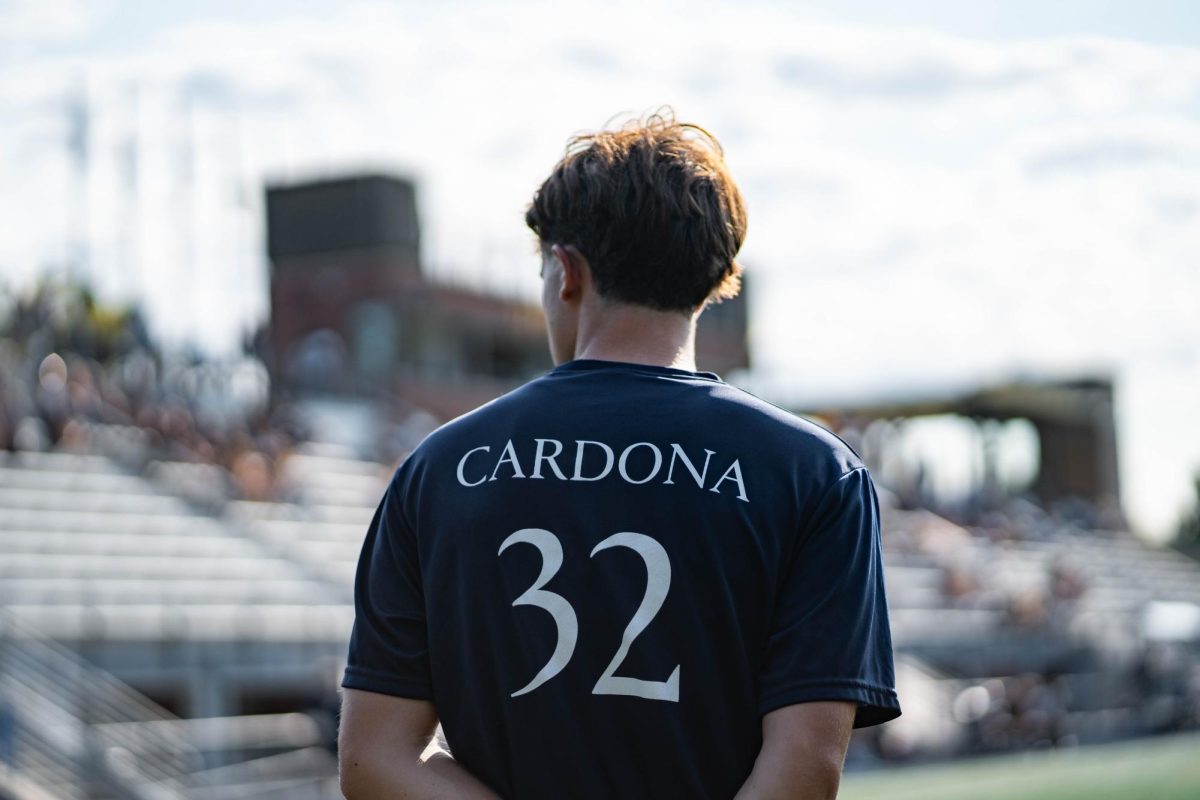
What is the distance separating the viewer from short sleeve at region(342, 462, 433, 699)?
2105 millimetres

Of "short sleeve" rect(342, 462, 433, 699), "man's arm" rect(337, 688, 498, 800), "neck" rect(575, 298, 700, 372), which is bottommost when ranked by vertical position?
"man's arm" rect(337, 688, 498, 800)

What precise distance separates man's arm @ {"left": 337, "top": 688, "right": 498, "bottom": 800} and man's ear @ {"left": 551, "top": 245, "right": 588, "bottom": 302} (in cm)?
58

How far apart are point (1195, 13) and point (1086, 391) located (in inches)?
1505

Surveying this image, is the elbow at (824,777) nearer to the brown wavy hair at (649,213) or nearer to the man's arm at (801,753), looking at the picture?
the man's arm at (801,753)

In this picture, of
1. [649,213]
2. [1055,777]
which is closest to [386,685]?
[649,213]

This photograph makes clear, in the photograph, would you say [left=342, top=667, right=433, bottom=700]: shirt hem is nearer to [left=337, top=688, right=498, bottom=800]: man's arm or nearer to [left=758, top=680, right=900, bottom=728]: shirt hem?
[left=337, top=688, right=498, bottom=800]: man's arm

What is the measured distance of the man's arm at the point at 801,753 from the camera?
1.92m

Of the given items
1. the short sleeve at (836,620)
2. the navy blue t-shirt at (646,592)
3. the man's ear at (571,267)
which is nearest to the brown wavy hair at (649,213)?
the man's ear at (571,267)

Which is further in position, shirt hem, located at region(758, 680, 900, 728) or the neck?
the neck

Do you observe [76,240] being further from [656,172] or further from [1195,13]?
[656,172]

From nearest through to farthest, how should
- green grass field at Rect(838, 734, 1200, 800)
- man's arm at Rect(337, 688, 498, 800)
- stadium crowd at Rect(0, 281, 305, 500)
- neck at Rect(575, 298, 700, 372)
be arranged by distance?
man's arm at Rect(337, 688, 498, 800)
neck at Rect(575, 298, 700, 372)
green grass field at Rect(838, 734, 1200, 800)
stadium crowd at Rect(0, 281, 305, 500)

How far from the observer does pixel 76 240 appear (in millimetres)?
27750

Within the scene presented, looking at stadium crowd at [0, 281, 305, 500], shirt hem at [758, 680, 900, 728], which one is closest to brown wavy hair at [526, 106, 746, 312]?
shirt hem at [758, 680, 900, 728]

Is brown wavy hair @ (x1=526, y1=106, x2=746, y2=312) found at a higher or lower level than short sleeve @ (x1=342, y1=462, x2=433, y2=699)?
higher
